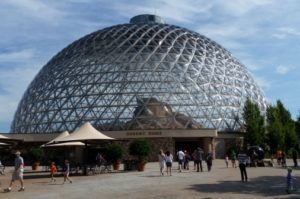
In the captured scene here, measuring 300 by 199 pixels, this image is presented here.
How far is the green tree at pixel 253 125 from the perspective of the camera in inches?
2126

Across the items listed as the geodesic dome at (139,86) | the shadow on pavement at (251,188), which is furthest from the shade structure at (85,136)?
the geodesic dome at (139,86)

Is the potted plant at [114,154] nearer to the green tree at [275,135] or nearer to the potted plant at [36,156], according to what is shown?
the potted plant at [36,156]

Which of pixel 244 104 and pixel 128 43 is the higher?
pixel 128 43

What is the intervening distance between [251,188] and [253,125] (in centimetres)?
3641

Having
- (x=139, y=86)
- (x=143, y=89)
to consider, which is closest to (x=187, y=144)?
(x=143, y=89)

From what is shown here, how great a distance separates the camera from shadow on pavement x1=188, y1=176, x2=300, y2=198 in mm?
17297

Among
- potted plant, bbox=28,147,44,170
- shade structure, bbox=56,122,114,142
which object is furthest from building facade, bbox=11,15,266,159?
shade structure, bbox=56,122,114,142

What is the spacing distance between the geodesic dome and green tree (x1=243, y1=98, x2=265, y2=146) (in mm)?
1376

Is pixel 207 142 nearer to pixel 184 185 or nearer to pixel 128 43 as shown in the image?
pixel 128 43

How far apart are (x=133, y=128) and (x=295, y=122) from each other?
82.9 feet

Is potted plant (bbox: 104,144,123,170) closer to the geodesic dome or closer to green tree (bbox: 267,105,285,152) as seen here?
the geodesic dome

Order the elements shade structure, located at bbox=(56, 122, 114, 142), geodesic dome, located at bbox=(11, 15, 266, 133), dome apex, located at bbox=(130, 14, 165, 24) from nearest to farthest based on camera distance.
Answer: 1. shade structure, located at bbox=(56, 122, 114, 142)
2. geodesic dome, located at bbox=(11, 15, 266, 133)
3. dome apex, located at bbox=(130, 14, 165, 24)

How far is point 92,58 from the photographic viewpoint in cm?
5878

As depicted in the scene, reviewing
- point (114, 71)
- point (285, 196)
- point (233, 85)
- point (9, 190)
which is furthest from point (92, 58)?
point (285, 196)
